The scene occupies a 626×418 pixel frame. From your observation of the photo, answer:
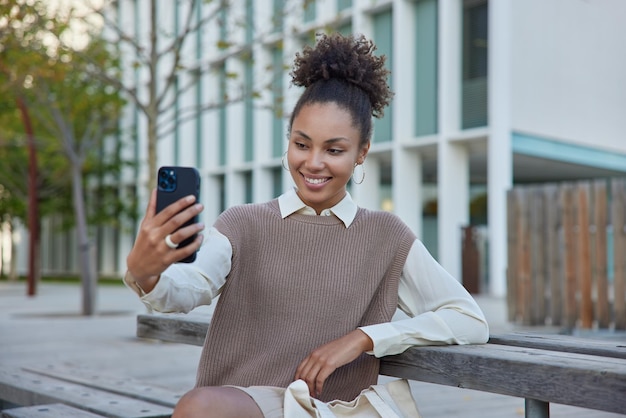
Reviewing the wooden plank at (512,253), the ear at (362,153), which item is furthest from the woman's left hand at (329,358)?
the wooden plank at (512,253)

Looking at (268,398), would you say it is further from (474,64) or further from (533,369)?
(474,64)

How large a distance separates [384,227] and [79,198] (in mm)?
12978

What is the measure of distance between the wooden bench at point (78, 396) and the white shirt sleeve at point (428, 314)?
129cm

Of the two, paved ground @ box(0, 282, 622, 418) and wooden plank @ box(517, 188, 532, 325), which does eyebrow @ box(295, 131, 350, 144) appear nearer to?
paved ground @ box(0, 282, 622, 418)

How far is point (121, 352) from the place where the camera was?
9086 mm

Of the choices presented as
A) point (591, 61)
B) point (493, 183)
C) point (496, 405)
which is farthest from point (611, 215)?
point (591, 61)

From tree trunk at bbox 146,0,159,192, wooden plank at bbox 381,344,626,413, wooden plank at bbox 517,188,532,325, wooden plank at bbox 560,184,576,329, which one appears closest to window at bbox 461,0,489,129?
A: wooden plank at bbox 517,188,532,325

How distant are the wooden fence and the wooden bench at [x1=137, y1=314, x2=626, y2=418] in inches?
283

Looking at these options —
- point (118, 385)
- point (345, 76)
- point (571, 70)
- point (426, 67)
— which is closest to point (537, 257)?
point (118, 385)

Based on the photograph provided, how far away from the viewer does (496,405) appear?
574cm

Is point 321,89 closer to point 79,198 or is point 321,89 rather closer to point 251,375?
point 251,375

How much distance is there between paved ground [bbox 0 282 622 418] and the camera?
225 inches

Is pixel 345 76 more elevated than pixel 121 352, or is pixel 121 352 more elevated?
pixel 345 76

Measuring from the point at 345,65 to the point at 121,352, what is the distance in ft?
22.4
